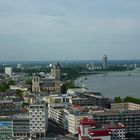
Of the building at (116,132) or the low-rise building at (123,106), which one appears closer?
the building at (116,132)

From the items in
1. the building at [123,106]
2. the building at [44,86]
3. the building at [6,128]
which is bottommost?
the building at [6,128]

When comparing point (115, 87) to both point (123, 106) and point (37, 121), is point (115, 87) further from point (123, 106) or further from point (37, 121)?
point (37, 121)

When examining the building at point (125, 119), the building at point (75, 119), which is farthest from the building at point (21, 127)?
the building at point (125, 119)

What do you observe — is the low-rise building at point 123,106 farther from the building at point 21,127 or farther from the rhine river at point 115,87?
the rhine river at point 115,87

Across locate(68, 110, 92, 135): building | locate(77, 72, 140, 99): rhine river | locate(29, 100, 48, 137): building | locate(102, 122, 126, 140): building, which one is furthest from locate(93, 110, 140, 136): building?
locate(77, 72, 140, 99): rhine river

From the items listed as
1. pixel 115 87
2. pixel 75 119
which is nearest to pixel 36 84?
pixel 115 87
